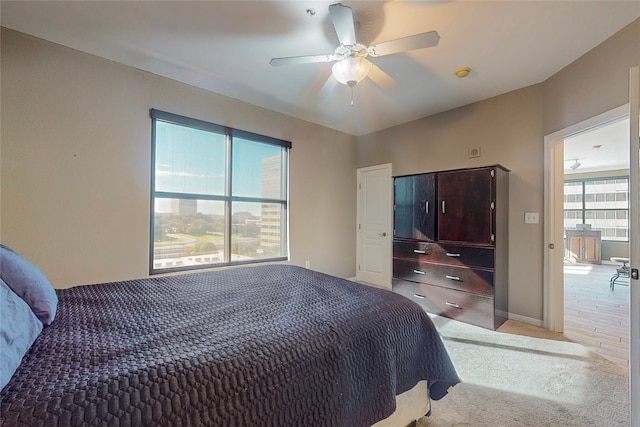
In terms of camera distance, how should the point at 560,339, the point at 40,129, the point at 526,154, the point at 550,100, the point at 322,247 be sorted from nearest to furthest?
the point at 40,129 < the point at 560,339 < the point at 550,100 < the point at 526,154 < the point at 322,247

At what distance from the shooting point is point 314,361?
100 centimetres

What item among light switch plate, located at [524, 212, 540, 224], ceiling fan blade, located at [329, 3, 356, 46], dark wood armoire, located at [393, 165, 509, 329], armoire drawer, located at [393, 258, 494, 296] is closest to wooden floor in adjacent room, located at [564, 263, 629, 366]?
dark wood armoire, located at [393, 165, 509, 329]

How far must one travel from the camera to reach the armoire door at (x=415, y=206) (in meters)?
3.29

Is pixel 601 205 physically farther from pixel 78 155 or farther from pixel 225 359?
pixel 78 155

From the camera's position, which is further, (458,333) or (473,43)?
(458,333)

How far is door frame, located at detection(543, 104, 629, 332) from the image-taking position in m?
2.75

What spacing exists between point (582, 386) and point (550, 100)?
260 cm

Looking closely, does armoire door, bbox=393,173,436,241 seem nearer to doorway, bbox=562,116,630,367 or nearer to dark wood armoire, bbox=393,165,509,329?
dark wood armoire, bbox=393,165,509,329

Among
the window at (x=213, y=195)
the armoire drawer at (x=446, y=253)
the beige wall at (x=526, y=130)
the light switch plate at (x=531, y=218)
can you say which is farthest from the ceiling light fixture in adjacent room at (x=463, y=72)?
the window at (x=213, y=195)

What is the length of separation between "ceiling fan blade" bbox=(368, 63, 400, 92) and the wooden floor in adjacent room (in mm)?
3075

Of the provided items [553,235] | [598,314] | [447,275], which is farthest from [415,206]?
[598,314]

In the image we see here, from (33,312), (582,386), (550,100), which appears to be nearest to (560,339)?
(582,386)

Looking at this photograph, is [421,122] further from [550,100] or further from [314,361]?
[314,361]

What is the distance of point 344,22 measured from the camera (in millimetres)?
1718
